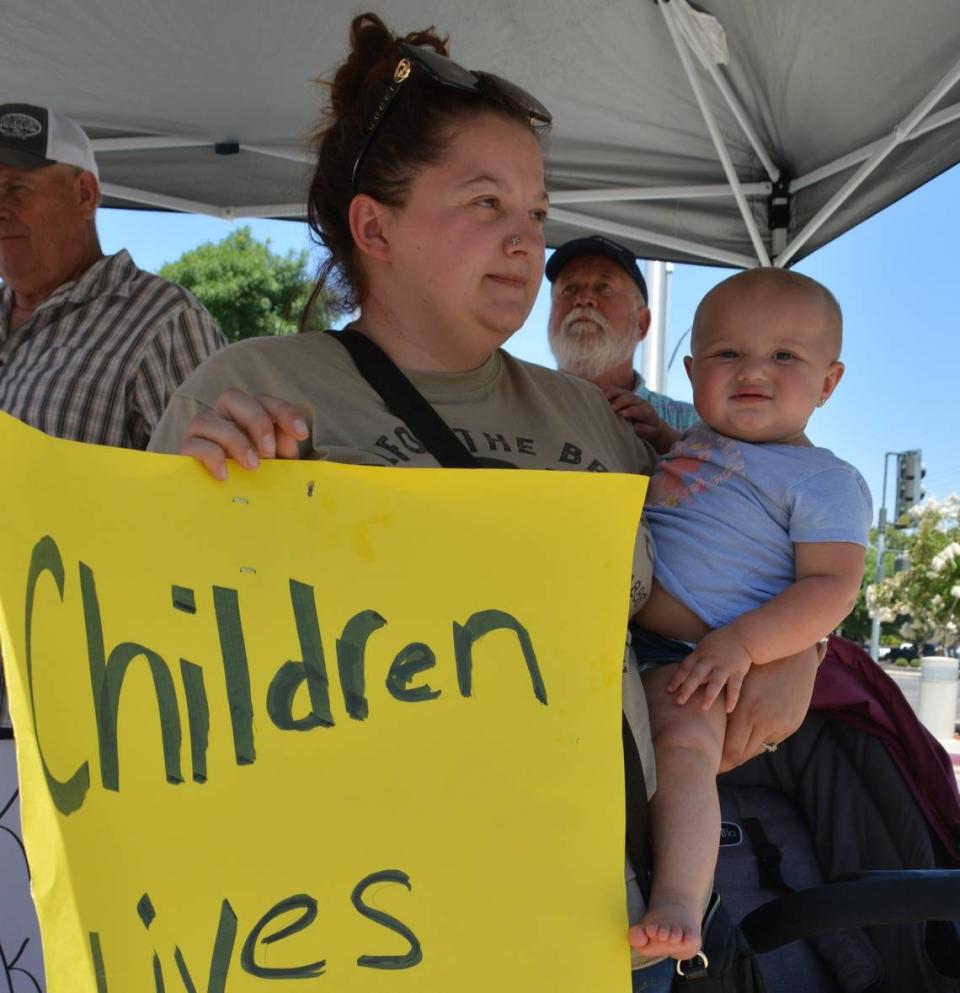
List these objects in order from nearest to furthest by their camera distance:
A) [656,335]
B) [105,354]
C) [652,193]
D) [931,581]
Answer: [105,354] < [652,193] < [656,335] < [931,581]

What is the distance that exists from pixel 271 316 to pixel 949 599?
1477 centimetres

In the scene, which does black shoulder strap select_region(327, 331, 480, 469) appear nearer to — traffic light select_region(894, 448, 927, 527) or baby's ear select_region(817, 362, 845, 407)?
baby's ear select_region(817, 362, 845, 407)

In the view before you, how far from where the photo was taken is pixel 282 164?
14.2 feet

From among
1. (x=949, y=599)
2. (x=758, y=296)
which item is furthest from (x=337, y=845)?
(x=949, y=599)

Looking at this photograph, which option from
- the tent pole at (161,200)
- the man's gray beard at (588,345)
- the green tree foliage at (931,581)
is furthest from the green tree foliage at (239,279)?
the man's gray beard at (588,345)

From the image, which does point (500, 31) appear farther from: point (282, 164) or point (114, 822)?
point (114, 822)

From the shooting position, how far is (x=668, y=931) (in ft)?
3.97

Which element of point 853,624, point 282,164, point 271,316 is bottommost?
point 853,624

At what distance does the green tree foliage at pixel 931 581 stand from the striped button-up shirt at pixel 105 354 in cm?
899

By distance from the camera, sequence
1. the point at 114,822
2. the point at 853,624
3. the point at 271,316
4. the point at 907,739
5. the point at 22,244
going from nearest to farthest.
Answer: the point at 114,822 < the point at 907,739 < the point at 22,244 < the point at 271,316 < the point at 853,624

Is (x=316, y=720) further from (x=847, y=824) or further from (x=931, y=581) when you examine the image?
(x=931, y=581)

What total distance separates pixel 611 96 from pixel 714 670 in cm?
280

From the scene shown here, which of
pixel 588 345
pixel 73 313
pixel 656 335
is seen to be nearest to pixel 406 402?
pixel 73 313

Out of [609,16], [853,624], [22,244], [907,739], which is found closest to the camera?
[907,739]
